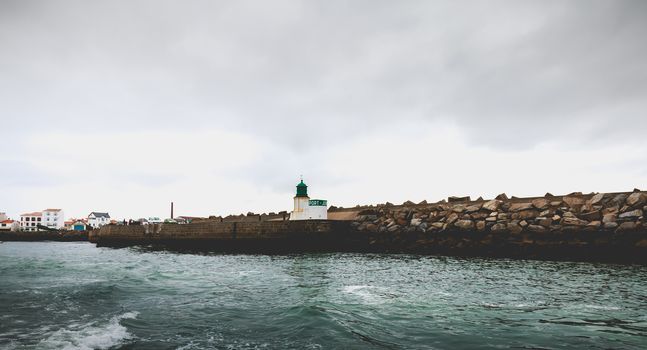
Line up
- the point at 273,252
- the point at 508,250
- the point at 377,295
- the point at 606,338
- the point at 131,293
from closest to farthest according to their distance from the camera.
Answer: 1. the point at 606,338
2. the point at 377,295
3. the point at 131,293
4. the point at 508,250
5. the point at 273,252

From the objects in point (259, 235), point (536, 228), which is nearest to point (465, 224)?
point (536, 228)

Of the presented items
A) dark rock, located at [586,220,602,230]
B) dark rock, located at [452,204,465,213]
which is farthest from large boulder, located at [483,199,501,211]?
dark rock, located at [586,220,602,230]

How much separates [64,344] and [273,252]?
688 inches

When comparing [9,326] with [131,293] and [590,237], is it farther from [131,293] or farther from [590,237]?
[590,237]

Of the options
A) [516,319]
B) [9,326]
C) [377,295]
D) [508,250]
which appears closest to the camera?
[9,326]

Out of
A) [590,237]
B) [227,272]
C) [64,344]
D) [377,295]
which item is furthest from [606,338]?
[590,237]

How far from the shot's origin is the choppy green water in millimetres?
5344

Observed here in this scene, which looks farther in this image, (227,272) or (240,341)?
(227,272)

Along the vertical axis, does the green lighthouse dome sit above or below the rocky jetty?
above

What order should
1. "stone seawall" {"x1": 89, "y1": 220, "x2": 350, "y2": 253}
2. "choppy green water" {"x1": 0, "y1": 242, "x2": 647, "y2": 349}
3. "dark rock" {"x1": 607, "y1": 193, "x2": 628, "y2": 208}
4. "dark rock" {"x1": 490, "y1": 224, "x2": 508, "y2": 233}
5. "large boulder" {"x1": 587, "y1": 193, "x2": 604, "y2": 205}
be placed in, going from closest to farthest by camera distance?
1. "choppy green water" {"x1": 0, "y1": 242, "x2": 647, "y2": 349}
2. "dark rock" {"x1": 607, "y1": 193, "x2": 628, "y2": 208}
3. "large boulder" {"x1": 587, "y1": 193, "x2": 604, "y2": 205}
4. "dark rock" {"x1": 490, "y1": 224, "x2": 508, "y2": 233}
5. "stone seawall" {"x1": 89, "y1": 220, "x2": 350, "y2": 253}

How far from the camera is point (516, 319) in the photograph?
Result: 21.2 feet

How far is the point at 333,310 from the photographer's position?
715 centimetres

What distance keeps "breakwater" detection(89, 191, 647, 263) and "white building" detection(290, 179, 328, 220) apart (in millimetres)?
1503

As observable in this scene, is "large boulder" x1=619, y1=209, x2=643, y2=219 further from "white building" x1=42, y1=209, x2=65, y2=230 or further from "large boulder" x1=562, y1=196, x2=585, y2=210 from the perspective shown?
"white building" x1=42, y1=209, x2=65, y2=230
